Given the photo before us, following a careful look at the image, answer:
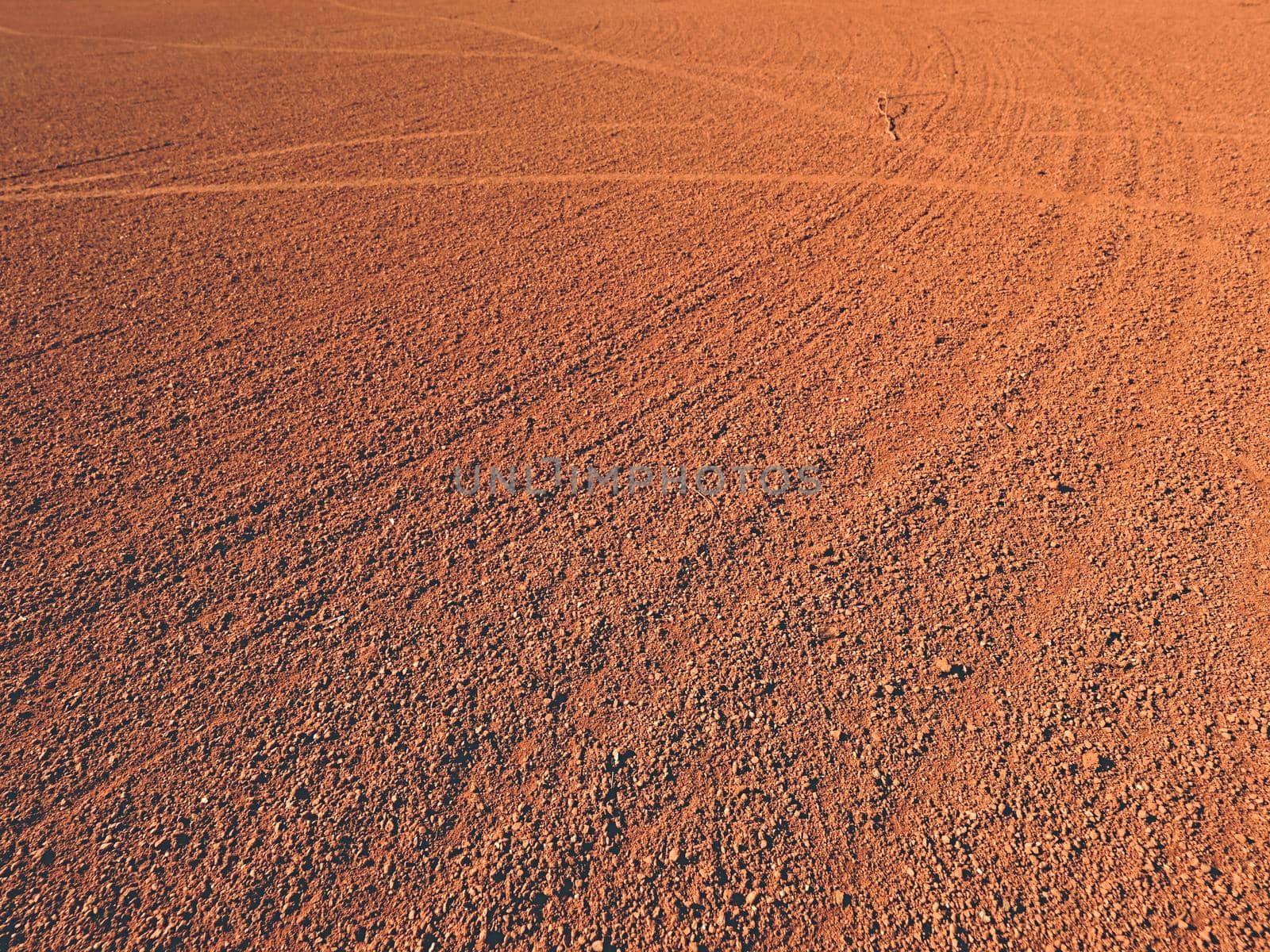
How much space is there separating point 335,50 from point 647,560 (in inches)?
603

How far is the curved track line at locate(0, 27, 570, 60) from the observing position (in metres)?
14.1

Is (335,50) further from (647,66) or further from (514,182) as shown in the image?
(514,182)

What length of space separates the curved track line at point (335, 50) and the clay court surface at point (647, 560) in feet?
22.9

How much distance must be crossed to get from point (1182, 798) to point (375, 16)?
20.8m

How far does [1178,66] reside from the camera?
37.4 feet

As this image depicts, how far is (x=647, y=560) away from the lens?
13.2ft

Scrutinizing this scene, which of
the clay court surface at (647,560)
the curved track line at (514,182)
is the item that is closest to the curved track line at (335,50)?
the curved track line at (514,182)

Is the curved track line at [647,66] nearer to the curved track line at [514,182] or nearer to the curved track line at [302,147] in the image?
the curved track line at [302,147]

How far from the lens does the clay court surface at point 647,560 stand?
9.30ft

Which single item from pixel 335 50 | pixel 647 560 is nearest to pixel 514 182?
pixel 647 560

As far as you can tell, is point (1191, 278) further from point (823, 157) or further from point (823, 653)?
point (823, 653)

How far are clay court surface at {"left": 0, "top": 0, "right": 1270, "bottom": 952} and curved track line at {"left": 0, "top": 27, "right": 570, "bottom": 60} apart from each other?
697 centimetres

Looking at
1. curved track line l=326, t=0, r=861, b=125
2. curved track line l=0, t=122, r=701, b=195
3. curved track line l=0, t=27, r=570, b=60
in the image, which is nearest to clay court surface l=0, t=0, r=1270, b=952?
curved track line l=0, t=122, r=701, b=195

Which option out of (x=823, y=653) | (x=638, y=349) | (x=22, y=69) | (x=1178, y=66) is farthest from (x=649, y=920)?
(x=22, y=69)
